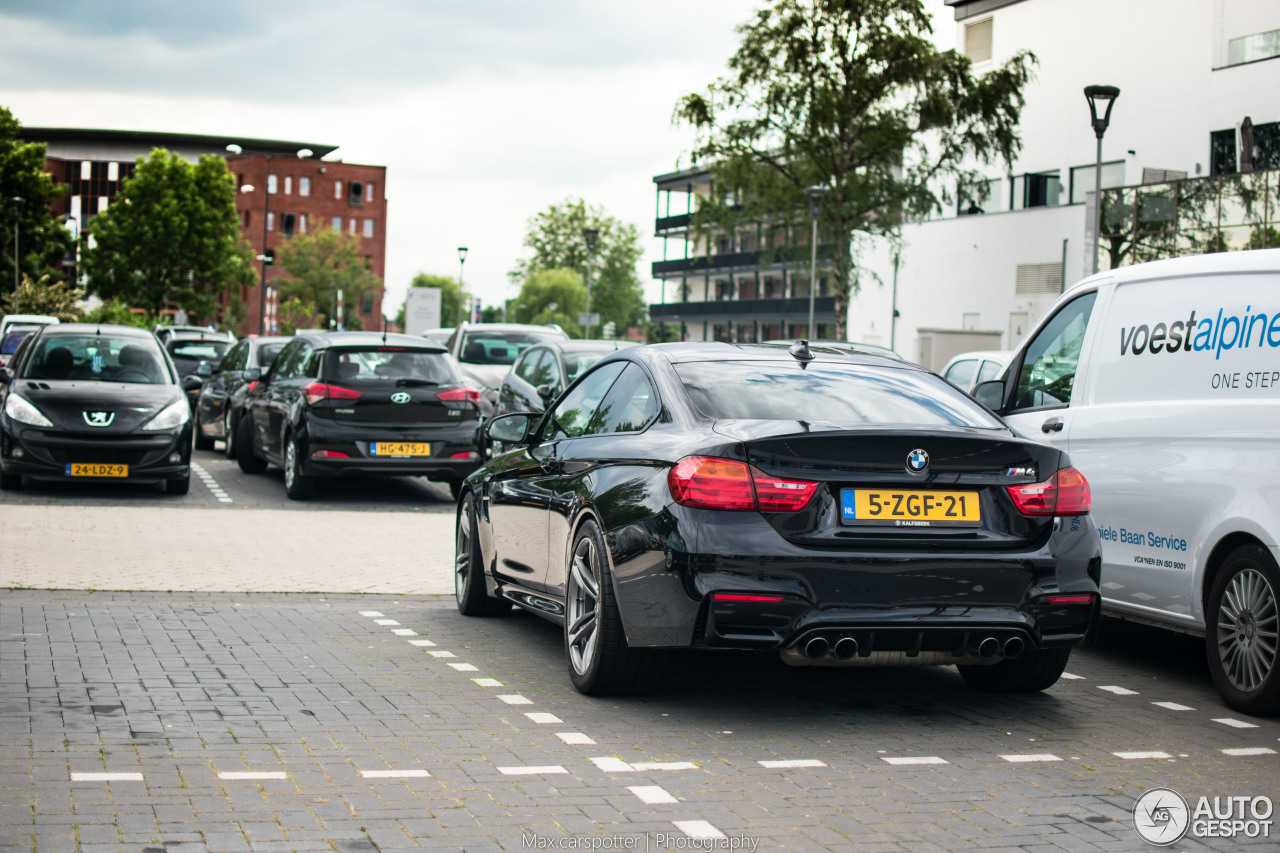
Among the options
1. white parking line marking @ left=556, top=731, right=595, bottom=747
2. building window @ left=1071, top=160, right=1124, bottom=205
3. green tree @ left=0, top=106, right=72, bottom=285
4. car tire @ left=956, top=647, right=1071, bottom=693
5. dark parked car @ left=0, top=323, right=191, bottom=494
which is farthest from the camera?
green tree @ left=0, top=106, right=72, bottom=285

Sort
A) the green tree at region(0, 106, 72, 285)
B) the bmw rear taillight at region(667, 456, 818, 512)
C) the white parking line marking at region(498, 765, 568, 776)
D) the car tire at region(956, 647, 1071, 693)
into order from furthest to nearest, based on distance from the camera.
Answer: the green tree at region(0, 106, 72, 285)
the car tire at region(956, 647, 1071, 693)
the bmw rear taillight at region(667, 456, 818, 512)
the white parking line marking at region(498, 765, 568, 776)

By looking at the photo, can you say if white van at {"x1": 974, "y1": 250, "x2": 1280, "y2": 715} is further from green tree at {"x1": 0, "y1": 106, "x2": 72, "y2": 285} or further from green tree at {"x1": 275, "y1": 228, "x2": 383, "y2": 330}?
green tree at {"x1": 275, "y1": 228, "x2": 383, "y2": 330}

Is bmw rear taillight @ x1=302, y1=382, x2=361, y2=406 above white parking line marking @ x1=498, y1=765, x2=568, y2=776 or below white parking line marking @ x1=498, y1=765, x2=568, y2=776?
above

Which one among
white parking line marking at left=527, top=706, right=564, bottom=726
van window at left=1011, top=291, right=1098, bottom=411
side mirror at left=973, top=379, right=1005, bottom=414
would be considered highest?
van window at left=1011, top=291, right=1098, bottom=411

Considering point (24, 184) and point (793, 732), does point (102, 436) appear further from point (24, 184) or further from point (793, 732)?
point (24, 184)

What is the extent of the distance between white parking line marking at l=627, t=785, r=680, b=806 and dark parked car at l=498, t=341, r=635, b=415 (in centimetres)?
1242

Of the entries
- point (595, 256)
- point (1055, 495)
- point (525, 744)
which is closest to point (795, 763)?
point (525, 744)

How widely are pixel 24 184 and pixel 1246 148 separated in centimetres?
5383

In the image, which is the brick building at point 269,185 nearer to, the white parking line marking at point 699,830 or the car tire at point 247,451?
the car tire at point 247,451

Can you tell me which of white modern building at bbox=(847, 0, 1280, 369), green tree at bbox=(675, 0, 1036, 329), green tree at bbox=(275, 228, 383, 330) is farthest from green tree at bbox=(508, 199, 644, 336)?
green tree at bbox=(675, 0, 1036, 329)

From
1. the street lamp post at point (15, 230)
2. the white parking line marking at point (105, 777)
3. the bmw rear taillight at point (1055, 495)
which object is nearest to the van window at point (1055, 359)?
the bmw rear taillight at point (1055, 495)

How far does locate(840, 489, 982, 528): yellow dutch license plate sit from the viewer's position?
580cm

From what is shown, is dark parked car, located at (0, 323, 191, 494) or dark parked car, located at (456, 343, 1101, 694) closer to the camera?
A: dark parked car, located at (456, 343, 1101, 694)

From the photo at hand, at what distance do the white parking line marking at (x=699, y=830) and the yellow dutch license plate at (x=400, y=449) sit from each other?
11334 mm
